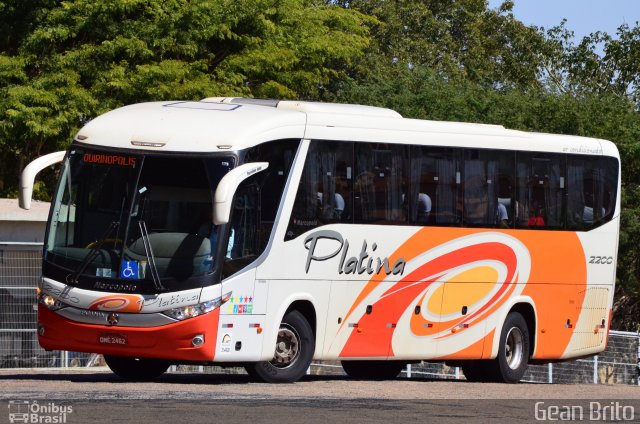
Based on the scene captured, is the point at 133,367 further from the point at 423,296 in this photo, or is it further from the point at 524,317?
the point at 524,317

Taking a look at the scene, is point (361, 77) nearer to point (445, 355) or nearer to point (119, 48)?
point (119, 48)

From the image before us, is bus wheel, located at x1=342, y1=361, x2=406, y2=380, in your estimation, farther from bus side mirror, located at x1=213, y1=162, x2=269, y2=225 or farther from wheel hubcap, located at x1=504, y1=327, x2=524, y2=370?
bus side mirror, located at x1=213, y1=162, x2=269, y2=225

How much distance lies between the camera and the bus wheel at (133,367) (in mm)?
18609

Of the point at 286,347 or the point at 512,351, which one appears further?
the point at 512,351

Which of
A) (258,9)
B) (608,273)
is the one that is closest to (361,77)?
(258,9)

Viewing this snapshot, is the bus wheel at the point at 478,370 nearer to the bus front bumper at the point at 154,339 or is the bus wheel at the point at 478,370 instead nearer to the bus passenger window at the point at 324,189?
the bus passenger window at the point at 324,189

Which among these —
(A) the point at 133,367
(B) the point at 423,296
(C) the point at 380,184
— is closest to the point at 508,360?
(B) the point at 423,296

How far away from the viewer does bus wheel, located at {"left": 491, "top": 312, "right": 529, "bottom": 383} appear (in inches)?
855

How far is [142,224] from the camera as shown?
16.8 m

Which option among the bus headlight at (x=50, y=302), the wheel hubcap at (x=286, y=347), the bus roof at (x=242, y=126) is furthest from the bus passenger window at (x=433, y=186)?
the bus headlight at (x=50, y=302)

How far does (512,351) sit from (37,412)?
36.5ft

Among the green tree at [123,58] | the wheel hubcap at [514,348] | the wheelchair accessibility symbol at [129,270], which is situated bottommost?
the wheel hubcap at [514,348]

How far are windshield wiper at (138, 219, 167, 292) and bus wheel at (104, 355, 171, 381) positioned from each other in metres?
2.20

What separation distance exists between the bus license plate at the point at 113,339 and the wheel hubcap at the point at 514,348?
7228 mm
